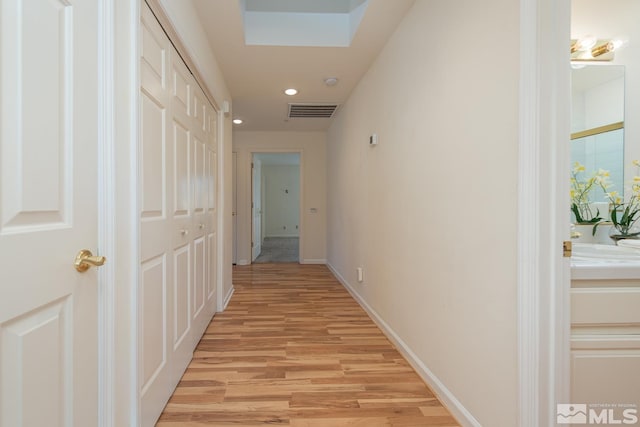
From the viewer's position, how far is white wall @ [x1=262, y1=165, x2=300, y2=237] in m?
11.1

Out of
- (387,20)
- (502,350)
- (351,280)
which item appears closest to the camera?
(502,350)

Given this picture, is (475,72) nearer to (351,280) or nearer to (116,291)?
(116,291)

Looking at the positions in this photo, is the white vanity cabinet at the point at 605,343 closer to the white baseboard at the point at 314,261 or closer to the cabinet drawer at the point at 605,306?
the cabinet drawer at the point at 605,306

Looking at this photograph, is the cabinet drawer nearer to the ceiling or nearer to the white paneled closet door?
the white paneled closet door

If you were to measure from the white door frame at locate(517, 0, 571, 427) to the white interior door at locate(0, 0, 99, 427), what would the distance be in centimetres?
145

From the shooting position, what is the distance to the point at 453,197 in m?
1.66

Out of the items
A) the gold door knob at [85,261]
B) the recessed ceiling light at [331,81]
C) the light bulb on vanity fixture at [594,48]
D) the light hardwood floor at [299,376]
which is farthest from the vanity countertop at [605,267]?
the recessed ceiling light at [331,81]

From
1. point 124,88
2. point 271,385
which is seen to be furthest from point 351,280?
point 124,88

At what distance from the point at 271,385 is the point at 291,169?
31.3 ft

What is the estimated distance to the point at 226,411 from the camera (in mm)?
1666

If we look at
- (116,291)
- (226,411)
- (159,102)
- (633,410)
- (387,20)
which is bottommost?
(226,411)

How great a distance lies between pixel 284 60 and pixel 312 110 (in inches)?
63.3

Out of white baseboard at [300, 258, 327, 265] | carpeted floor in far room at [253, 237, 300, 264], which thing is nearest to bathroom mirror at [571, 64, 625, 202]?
white baseboard at [300, 258, 327, 265]

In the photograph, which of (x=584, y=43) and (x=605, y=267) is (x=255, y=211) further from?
(x=605, y=267)
